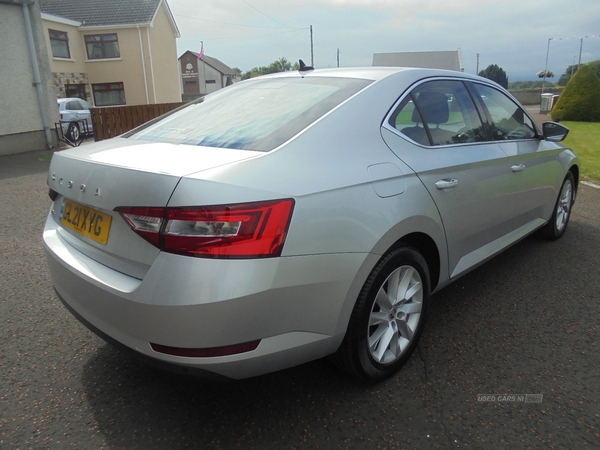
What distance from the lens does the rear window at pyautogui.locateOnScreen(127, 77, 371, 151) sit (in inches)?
87.5

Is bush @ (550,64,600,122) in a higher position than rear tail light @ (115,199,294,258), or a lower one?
lower

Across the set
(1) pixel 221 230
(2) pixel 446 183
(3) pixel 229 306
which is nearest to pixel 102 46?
(2) pixel 446 183

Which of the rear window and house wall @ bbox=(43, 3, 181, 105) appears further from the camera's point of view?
house wall @ bbox=(43, 3, 181, 105)

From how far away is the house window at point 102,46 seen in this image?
28.3m

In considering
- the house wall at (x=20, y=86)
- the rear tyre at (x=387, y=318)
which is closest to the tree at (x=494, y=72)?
the house wall at (x=20, y=86)

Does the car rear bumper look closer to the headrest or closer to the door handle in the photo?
the door handle

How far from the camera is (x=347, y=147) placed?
2.20 metres

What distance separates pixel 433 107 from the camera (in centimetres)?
289

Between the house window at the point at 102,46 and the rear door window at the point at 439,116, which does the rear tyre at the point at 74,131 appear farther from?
the rear door window at the point at 439,116

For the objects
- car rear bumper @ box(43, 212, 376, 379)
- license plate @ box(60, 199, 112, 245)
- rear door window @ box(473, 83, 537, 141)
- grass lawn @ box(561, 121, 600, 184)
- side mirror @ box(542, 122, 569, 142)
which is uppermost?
rear door window @ box(473, 83, 537, 141)

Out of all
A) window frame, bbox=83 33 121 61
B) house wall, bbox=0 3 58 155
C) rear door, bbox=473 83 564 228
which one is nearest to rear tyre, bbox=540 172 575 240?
rear door, bbox=473 83 564 228

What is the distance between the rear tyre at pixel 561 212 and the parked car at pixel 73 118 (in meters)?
14.7

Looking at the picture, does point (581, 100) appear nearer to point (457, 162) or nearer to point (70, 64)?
point (457, 162)

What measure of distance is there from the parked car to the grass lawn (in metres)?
14.6
